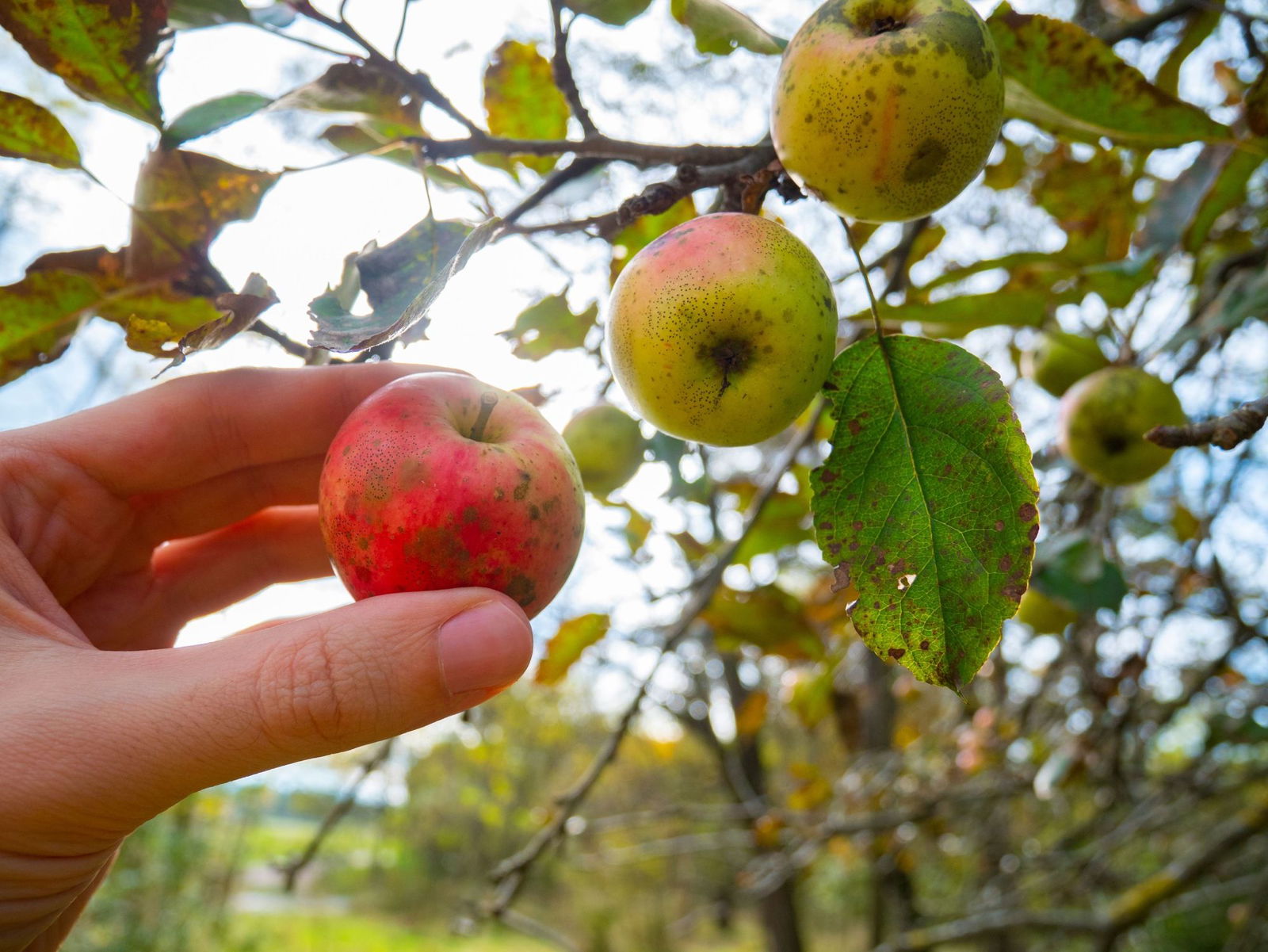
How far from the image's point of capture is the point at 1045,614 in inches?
98.0

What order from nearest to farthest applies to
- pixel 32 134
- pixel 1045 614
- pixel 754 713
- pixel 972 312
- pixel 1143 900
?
1. pixel 32 134
2. pixel 972 312
3. pixel 1045 614
4. pixel 1143 900
5. pixel 754 713

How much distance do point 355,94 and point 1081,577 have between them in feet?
6.13

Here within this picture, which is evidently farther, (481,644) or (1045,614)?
(1045,614)

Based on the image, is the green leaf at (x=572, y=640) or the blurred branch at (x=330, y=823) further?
the green leaf at (x=572, y=640)

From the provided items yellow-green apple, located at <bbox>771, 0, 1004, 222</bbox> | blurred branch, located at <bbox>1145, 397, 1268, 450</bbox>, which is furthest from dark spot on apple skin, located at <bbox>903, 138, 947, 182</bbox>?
blurred branch, located at <bbox>1145, 397, 1268, 450</bbox>

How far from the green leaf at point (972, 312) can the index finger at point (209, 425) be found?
944 mm

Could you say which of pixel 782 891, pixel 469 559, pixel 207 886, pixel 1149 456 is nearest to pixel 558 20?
pixel 469 559

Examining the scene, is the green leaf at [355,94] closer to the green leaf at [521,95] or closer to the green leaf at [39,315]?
the green leaf at [521,95]

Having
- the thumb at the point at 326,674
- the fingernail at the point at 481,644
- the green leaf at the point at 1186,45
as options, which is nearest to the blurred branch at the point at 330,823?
the thumb at the point at 326,674

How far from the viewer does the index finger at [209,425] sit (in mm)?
1449

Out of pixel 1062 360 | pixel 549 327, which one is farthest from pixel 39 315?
pixel 1062 360

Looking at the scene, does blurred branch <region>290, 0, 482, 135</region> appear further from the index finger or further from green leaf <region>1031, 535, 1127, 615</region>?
green leaf <region>1031, 535, 1127, 615</region>

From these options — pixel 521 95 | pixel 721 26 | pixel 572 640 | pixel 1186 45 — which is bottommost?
pixel 572 640

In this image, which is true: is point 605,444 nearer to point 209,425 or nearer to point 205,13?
point 209,425
